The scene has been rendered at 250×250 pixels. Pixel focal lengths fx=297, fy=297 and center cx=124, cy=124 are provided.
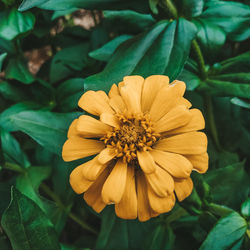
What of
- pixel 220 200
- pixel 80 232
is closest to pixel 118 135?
pixel 220 200

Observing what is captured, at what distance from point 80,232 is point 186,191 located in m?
0.72

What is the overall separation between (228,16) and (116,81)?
0.41 meters

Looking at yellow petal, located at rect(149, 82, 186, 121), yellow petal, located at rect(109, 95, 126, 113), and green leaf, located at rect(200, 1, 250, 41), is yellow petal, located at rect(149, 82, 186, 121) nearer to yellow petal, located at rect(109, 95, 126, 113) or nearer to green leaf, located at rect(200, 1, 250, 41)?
yellow petal, located at rect(109, 95, 126, 113)

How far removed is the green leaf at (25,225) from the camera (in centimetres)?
52

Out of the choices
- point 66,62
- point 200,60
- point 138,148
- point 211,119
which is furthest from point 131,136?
point 66,62

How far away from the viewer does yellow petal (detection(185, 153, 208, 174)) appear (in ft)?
1.67

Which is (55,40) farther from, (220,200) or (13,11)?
(220,200)

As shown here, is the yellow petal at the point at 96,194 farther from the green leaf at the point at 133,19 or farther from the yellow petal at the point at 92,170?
the green leaf at the point at 133,19

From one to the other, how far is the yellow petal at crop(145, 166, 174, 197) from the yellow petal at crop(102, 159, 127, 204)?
4cm

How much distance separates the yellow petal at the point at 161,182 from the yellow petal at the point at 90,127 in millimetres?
118

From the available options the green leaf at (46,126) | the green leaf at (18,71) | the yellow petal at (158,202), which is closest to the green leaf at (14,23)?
the green leaf at (18,71)

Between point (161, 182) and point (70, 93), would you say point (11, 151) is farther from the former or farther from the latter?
point (161, 182)

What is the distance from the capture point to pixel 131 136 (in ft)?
1.79

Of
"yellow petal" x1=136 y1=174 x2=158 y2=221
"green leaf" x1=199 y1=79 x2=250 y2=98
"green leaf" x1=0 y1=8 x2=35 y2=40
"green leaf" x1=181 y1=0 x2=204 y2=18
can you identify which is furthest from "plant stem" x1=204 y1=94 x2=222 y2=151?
"green leaf" x1=0 y1=8 x2=35 y2=40
